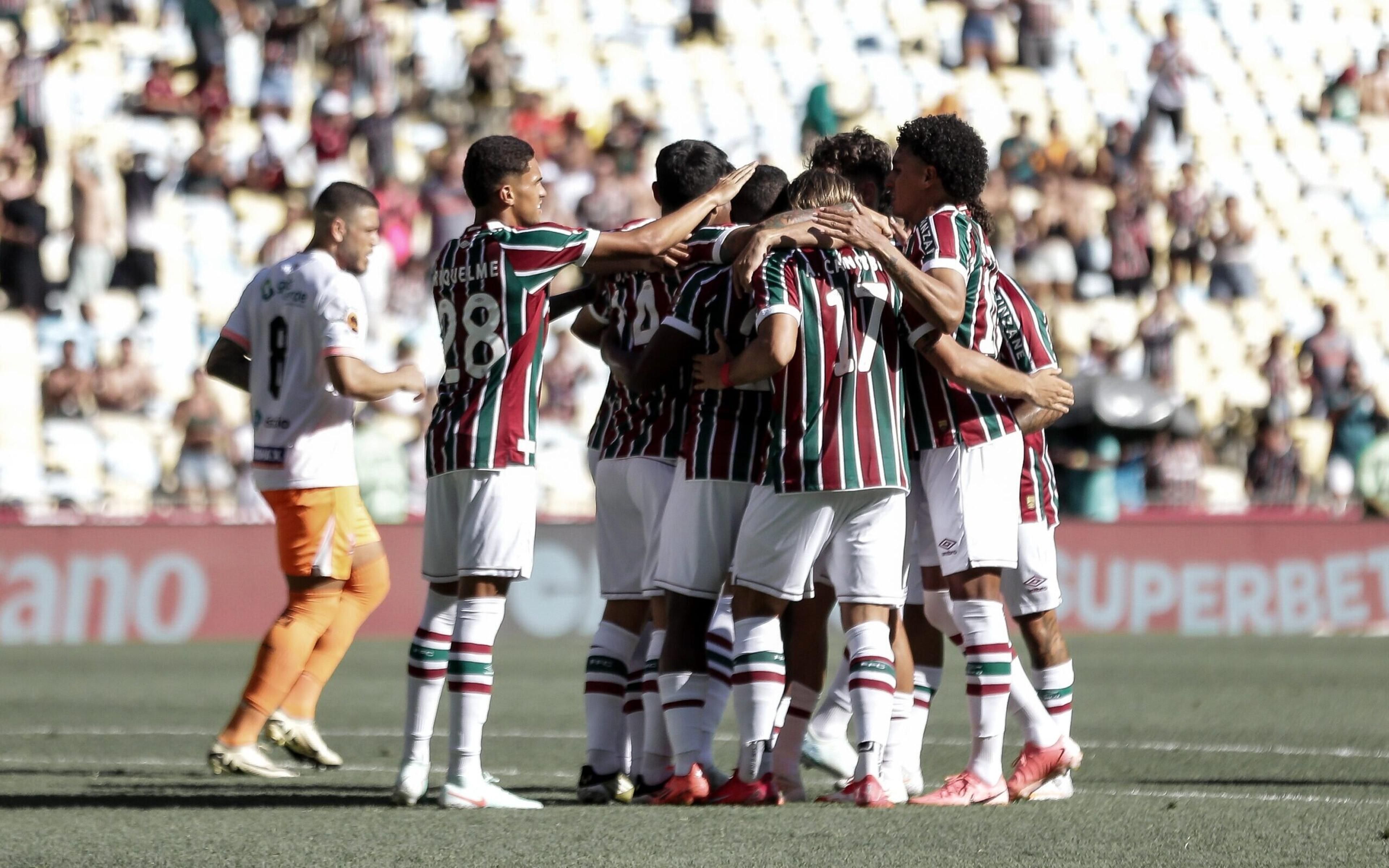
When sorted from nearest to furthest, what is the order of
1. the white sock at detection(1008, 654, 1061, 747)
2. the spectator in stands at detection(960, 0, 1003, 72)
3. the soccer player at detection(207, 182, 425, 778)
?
the white sock at detection(1008, 654, 1061, 747)
the soccer player at detection(207, 182, 425, 778)
the spectator in stands at detection(960, 0, 1003, 72)

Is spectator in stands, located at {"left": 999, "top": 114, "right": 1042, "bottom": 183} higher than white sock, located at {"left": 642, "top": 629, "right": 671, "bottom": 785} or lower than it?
higher

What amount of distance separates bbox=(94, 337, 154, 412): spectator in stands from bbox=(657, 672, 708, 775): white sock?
37.4 ft

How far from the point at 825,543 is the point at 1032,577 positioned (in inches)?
34.9

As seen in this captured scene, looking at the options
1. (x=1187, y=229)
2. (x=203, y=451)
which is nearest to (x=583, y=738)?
(x=203, y=451)

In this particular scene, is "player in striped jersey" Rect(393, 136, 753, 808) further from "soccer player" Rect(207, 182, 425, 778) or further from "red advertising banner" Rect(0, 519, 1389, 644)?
"red advertising banner" Rect(0, 519, 1389, 644)

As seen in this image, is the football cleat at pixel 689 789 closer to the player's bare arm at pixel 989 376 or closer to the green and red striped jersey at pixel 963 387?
the green and red striped jersey at pixel 963 387

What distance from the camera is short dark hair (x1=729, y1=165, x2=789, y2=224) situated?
Result: 693cm

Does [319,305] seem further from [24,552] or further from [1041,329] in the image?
[24,552]

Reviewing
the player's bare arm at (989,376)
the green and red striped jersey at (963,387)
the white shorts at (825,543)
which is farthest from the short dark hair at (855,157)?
the white shorts at (825,543)

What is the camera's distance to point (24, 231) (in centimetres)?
1780

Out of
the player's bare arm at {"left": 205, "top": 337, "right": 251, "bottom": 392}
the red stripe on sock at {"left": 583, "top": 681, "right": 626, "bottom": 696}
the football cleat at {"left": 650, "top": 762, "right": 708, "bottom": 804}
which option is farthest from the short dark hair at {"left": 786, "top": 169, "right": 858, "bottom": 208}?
the player's bare arm at {"left": 205, "top": 337, "right": 251, "bottom": 392}

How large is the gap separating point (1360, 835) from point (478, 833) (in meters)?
2.45

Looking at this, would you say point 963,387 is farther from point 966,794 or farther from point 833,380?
point 966,794

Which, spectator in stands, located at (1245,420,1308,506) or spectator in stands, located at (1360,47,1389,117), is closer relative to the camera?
spectator in stands, located at (1245,420,1308,506)
